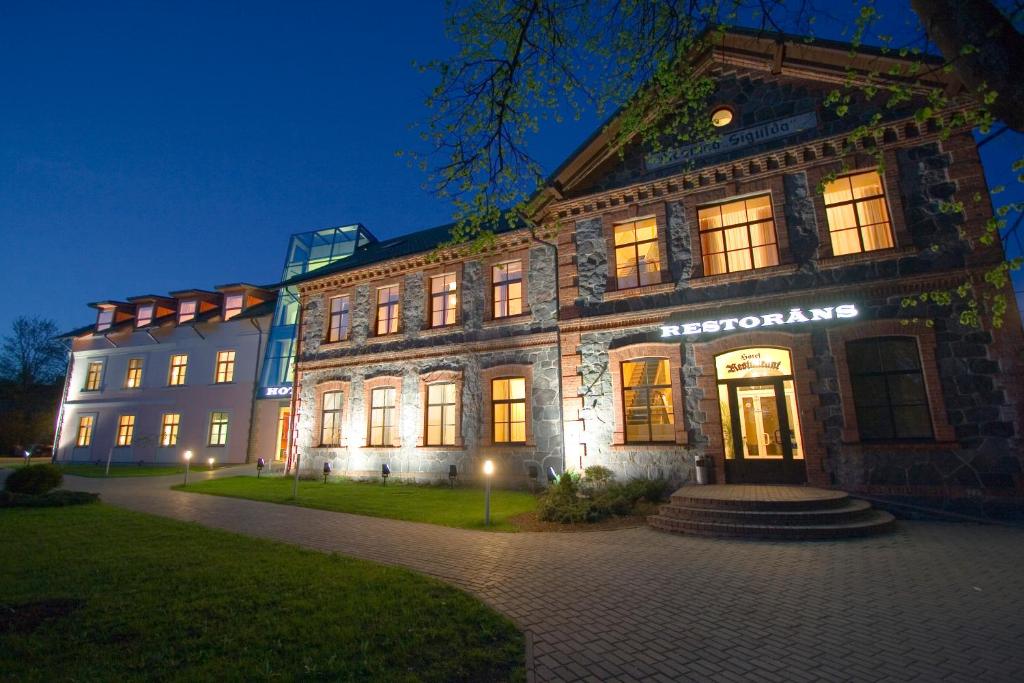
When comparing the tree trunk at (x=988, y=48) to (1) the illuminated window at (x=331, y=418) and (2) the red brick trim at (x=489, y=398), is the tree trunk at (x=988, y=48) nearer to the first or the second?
(2) the red brick trim at (x=489, y=398)

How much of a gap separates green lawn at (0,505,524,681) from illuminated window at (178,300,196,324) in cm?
2356

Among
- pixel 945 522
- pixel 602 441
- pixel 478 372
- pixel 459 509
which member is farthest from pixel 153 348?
pixel 945 522

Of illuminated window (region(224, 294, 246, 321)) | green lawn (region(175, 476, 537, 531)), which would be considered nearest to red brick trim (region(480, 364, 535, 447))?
green lawn (region(175, 476, 537, 531))

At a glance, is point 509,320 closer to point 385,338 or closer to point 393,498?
point 385,338

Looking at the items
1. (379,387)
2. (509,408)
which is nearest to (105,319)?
(379,387)

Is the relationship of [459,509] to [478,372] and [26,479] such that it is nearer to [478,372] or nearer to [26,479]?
[478,372]

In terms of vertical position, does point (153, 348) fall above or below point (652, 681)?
above

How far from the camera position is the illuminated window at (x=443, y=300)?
16.1m

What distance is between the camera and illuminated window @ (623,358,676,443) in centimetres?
1175

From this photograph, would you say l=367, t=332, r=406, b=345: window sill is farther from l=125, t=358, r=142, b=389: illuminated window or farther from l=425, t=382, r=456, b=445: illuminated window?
l=125, t=358, r=142, b=389: illuminated window

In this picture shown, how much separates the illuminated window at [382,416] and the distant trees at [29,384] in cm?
3111

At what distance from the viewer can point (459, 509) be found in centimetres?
1081

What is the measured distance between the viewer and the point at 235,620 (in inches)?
169

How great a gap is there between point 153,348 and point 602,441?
93.0ft
